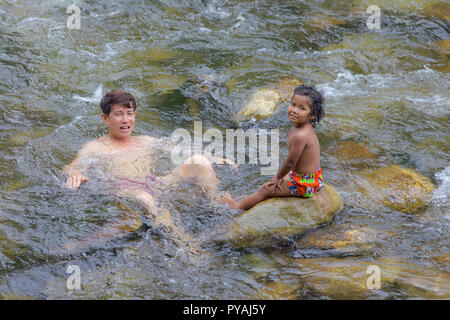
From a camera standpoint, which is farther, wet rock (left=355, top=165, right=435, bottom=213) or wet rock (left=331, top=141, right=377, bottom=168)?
wet rock (left=331, top=141, right=377, bottom=168)

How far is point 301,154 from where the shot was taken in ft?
16.3

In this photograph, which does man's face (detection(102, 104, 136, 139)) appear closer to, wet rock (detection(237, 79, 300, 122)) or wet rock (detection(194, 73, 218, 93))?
wet rock (detection(237, 79, 300, 122))

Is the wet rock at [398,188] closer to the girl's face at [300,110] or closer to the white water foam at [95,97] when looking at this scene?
the girl's face at [300,110]

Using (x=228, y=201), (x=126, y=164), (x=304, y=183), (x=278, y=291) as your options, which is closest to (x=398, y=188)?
(x=304, y=183)

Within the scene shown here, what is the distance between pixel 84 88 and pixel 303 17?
4.96 meters

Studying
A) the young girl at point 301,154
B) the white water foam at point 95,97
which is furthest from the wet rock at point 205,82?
the young girl at point 301,154

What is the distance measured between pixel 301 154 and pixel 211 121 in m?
2.72

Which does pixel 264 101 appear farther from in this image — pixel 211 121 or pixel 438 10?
pixel 438 10

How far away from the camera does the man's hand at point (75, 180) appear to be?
5.26 m

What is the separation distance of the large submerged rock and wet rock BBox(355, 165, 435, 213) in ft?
2.62

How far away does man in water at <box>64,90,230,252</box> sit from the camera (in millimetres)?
5633

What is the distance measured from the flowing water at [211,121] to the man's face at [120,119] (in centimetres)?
61

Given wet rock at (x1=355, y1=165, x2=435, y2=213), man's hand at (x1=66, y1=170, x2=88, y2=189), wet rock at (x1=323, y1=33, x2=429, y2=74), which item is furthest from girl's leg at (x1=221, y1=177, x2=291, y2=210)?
wet rock at (x1=323, y1=33, x2=429, y2=74)

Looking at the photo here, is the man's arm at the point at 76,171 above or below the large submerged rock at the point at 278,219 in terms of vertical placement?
above
